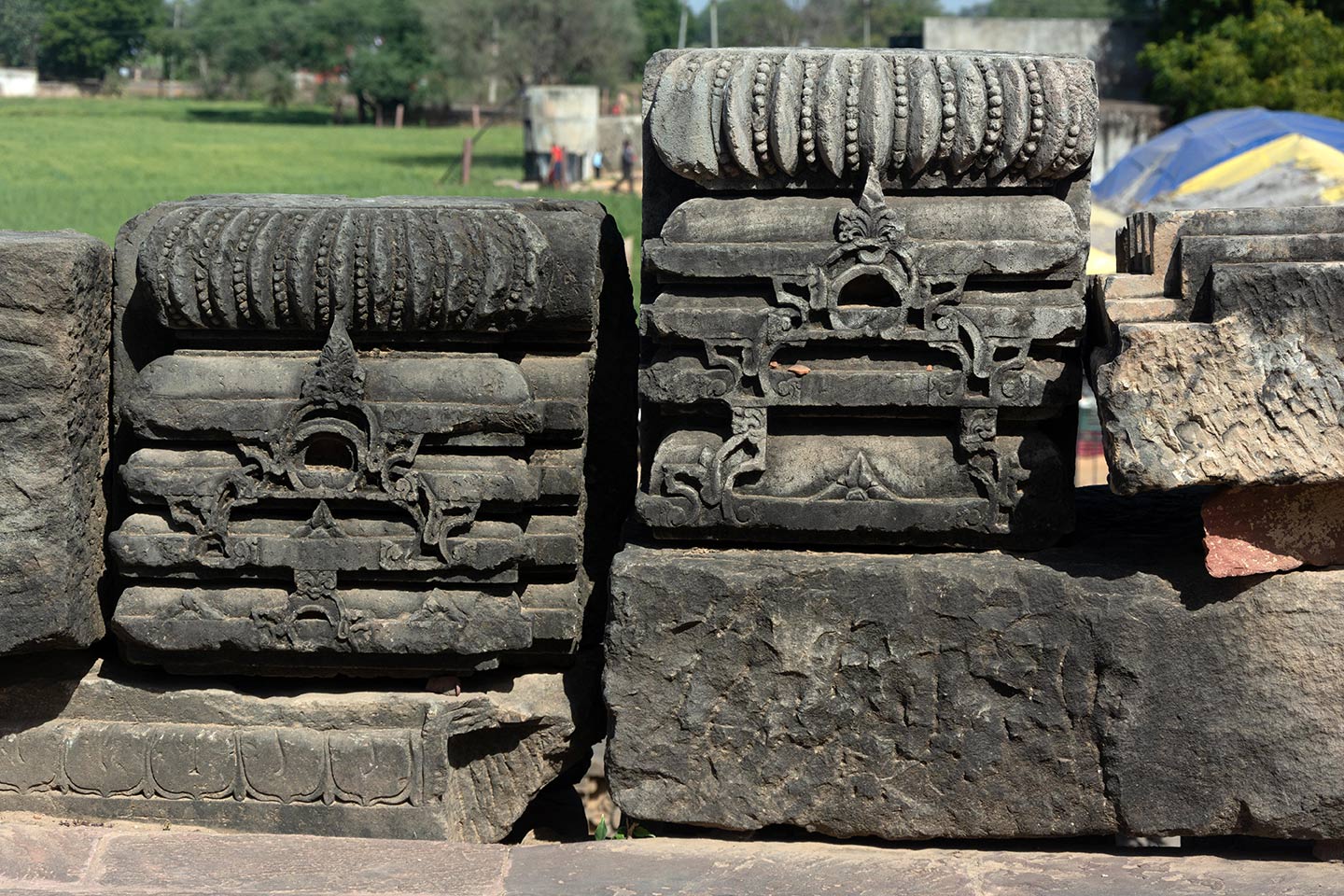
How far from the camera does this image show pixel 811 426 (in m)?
2.66

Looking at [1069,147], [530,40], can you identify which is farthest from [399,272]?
[530,40]

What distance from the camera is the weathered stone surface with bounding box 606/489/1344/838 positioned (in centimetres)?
250

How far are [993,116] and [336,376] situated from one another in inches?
50.0

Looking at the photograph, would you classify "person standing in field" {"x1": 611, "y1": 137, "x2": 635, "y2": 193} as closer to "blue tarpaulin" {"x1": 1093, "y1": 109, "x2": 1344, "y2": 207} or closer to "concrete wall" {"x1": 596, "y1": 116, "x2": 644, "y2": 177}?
"concrete wall" {"x1": 596, "y1": 116, "x2": 644, "y2": 177}

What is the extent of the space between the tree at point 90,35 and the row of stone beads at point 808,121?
16.0 ft

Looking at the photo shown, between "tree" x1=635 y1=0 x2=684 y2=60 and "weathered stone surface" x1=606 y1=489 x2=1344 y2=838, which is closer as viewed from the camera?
"weathered stone surface" x1=606 y1=489 x2=1344 y2=838

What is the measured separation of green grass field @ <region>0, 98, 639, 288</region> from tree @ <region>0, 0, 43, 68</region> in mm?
182

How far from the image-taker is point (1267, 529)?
2.47 meters

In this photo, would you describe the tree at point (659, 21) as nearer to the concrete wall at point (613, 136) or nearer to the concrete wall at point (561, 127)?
the concrete wall at point (613, 136)

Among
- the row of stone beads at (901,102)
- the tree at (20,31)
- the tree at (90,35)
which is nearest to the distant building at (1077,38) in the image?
the tree at (90,35)

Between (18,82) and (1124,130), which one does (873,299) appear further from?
(1124,130)

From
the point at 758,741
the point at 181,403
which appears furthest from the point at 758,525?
the point at 181,403

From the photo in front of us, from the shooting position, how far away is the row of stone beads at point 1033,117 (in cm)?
254

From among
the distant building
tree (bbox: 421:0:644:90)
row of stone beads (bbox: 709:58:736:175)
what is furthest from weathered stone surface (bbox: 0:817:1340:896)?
tree (bbox: 421:0:644:90)
